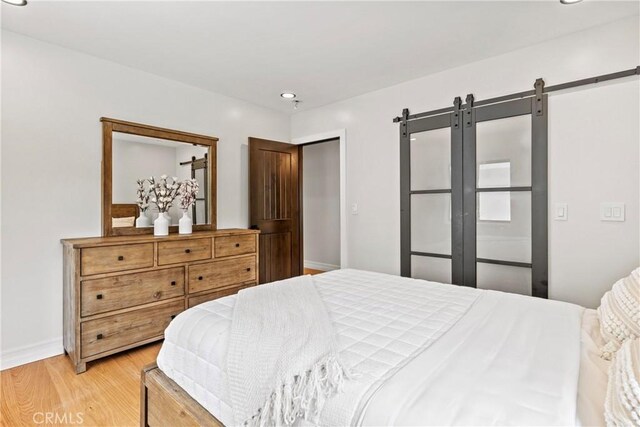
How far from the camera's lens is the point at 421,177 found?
327 centimetres

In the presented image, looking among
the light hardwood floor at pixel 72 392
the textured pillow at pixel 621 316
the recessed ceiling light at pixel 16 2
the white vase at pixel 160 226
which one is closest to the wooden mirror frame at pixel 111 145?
the white vase at pixel 160 226

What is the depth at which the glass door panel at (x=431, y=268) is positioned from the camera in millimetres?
3123

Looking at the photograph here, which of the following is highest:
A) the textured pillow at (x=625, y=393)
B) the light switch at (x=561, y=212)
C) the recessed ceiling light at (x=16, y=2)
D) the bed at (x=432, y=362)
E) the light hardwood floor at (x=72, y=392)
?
the recessed ceiling light at (x=16, y=2)

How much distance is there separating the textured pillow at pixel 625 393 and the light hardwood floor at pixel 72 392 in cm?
213

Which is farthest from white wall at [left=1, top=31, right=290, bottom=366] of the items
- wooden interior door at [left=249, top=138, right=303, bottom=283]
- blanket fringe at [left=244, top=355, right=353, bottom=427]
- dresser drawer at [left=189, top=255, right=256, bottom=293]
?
blanket fringe at [left=244, top=355, right=353, bottom=427]

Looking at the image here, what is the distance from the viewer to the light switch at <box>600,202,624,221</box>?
225cm

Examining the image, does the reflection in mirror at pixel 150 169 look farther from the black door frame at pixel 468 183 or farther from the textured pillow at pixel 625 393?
the textured pillow at pixel 625 393

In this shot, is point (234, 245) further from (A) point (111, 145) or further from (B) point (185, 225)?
(A) point (111, 145)

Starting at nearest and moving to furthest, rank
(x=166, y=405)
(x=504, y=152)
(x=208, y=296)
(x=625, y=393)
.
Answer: (x=625, y=393) → (x=166, y=405) → (x=504, y=152) → (x=208, y=296)

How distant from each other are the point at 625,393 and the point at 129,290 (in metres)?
2.90

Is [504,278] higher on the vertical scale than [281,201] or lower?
lower

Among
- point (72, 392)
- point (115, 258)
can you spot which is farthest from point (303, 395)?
point (115, 258)

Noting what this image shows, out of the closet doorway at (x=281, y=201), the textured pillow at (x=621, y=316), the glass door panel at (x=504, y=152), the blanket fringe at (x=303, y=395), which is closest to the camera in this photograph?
the blanket fringe at (x=303, y=395)

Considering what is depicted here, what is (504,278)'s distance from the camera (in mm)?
2795
